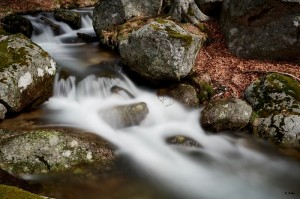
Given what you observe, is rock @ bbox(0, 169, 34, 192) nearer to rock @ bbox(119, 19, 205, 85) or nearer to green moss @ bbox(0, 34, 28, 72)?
green moss @ bbox(0, 34, 28, 72)

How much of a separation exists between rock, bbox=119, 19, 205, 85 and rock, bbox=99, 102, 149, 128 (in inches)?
51.9

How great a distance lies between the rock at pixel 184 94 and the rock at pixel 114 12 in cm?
459

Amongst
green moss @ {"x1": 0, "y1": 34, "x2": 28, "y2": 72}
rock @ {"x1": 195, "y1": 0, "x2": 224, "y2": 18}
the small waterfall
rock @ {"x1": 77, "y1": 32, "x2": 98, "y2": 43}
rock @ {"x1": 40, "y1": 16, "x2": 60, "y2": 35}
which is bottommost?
the small waterfall

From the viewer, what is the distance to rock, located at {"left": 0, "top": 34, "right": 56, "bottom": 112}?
7.81 metres

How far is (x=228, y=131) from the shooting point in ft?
27.4

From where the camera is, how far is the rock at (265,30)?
33.0ft

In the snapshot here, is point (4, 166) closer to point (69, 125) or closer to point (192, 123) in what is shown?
point (69, 125)

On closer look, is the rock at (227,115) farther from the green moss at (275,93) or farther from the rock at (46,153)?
the rock at (46,153)

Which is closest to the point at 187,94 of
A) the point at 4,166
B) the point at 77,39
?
the point at 4,166

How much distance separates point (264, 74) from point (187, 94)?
2497mm

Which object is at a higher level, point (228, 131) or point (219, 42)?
point (219, 42)

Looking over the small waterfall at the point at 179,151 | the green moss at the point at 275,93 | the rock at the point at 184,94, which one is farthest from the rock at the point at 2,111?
the green moss at the point at 275,93

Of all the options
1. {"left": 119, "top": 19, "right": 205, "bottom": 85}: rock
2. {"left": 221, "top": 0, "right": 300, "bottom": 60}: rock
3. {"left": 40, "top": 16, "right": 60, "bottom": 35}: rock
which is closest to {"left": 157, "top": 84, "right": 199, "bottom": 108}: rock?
{"left": 119, "top": 19, "right": 205, "bottom": 85}: rock

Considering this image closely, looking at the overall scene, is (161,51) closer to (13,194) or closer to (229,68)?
(229,68)
